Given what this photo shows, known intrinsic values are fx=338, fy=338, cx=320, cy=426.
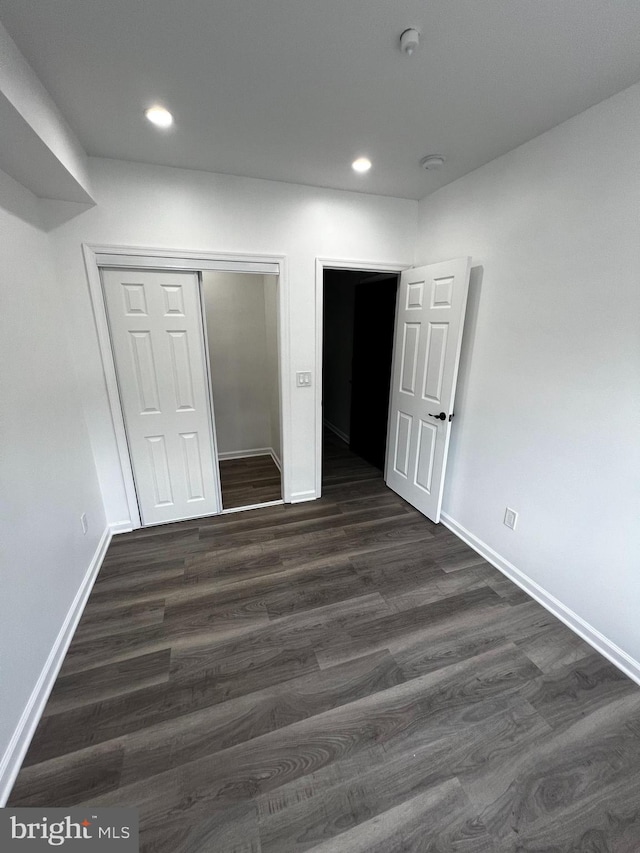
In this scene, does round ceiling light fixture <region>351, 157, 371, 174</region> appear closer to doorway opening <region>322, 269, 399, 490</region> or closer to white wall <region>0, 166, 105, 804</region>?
doorway opening <region>322, 269, 399, 490</region>

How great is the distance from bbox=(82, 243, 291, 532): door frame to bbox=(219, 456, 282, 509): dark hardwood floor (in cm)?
82

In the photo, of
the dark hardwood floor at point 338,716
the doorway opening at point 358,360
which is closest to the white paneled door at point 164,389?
the dark hardwood floor at point 338,716

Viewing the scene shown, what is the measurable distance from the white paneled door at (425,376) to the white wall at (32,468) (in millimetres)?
2444

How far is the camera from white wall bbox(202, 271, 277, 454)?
12.2 ft

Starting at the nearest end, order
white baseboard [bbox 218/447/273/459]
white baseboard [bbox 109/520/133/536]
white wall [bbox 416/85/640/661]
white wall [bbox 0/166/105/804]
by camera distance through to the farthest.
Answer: white wall [bbox 0/166/105/804] < white wall [bbox 416/85/640/661] < white baseboard [bbox 109/520/133/536] < white baseboard [bbox 218/447/273/459]

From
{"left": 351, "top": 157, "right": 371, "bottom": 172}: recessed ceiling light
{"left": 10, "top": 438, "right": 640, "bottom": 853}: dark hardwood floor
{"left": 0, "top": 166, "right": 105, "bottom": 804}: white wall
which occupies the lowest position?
{"left": 10, "top": 438, "right": 640, "bottom": 853}: dark hardwood floor

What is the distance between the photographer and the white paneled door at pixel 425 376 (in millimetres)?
2359

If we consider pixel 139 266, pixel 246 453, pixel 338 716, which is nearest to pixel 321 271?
pixel 139 266

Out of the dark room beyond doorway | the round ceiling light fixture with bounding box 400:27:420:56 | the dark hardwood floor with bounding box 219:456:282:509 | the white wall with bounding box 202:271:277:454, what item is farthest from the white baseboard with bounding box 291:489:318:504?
the round ceiling light fixture with bounding box 400:27:420:56

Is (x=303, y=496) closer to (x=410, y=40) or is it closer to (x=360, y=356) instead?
(x=360, y=356)

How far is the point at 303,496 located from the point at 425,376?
59.0 inches

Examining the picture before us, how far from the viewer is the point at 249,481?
357 centimetres

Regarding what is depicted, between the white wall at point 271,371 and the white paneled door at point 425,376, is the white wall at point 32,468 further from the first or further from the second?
the white paneled door at point 425,376

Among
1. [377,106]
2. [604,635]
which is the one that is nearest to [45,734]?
[604,635]
